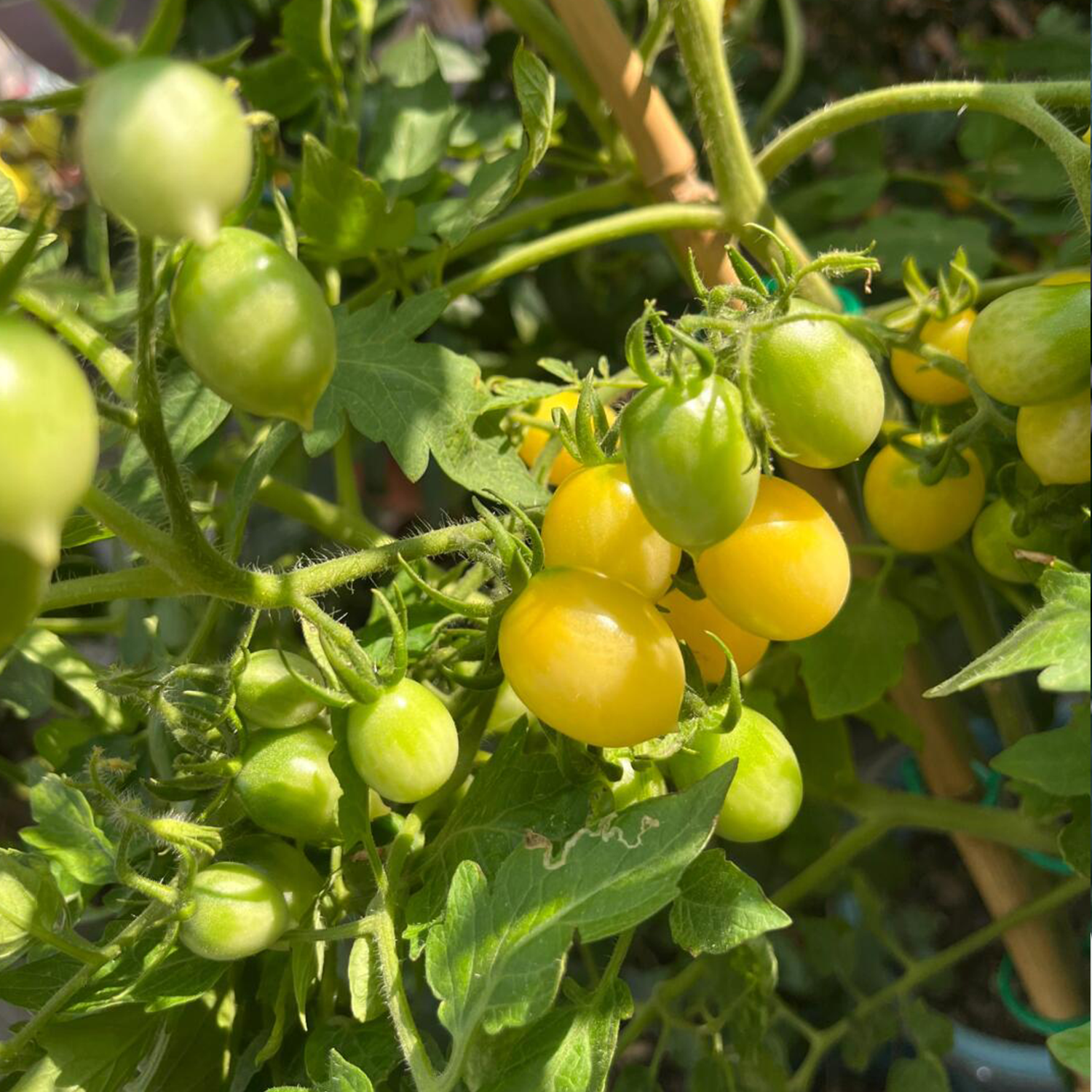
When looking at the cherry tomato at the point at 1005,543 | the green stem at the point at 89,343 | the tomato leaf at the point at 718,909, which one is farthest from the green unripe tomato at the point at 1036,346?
the green stem at the point at 89,343

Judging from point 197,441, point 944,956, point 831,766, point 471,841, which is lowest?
point 944,956

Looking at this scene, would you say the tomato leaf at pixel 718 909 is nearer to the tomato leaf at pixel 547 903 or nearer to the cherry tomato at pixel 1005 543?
the tomato leaf at pixel 547 903

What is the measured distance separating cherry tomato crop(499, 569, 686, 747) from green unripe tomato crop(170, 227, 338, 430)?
10cm

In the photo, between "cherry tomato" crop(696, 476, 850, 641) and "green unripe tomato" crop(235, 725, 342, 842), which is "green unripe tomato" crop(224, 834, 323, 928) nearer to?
"green unripe tomato" crop(235, 725, 342, 842)

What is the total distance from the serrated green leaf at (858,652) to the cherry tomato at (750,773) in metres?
0.16

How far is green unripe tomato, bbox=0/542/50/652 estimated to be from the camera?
0.25 meters

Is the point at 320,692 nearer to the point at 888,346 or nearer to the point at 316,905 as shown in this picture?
the point at 316,905

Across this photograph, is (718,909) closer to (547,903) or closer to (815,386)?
(547,903)

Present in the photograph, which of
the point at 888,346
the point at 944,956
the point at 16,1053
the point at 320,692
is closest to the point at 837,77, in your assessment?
the point at 888,346

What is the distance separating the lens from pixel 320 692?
362mm

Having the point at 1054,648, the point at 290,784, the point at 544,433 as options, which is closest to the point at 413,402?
the point at 544,433

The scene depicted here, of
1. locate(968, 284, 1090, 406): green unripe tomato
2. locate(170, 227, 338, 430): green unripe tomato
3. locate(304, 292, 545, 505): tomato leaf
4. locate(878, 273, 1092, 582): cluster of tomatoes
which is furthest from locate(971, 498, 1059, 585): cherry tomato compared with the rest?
locate(170, 227, 338, 430): green unripe tomato

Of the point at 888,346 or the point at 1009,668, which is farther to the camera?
the point at 888,346

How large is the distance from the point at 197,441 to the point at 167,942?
219 millimetres
